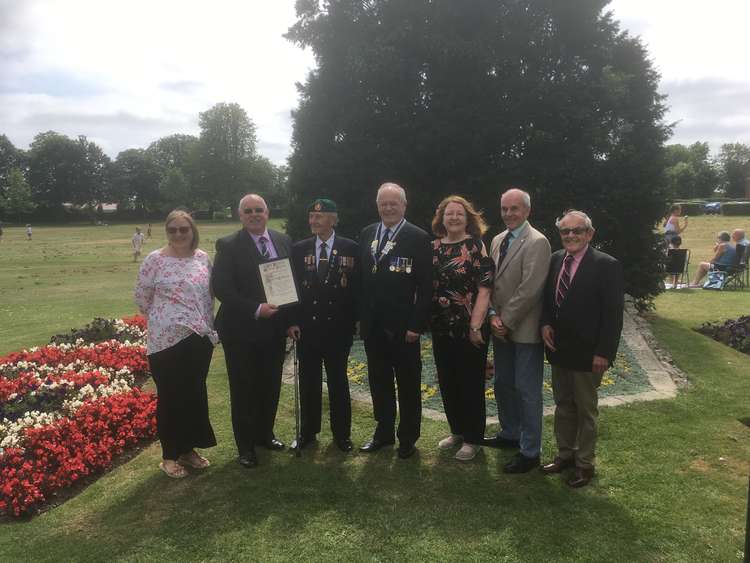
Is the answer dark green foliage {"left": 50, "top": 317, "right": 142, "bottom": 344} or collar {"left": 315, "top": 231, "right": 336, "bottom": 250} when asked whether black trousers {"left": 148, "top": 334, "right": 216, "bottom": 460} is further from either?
dark green foliage {"left": 50, "top": 317, "right": 142, "bottom": 344}

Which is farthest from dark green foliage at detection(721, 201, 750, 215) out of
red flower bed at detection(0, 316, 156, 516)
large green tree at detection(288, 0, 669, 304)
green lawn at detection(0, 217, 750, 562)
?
red flower bed at detection(0, 316, 156, 516)

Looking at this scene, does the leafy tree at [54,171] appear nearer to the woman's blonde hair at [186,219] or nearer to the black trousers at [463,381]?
the woman's blonde hair at [186,219]

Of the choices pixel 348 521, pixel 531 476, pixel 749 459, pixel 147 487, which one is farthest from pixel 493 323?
pixel 147 487

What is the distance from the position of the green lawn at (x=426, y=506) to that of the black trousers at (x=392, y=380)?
0.94 ft

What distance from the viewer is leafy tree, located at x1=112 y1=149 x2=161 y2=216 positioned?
86.8m

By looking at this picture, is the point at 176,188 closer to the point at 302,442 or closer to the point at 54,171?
the point at 54,171

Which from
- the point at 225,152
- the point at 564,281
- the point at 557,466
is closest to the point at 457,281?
the point at 564,281

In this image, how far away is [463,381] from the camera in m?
4.59

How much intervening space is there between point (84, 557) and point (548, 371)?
5.43 metres

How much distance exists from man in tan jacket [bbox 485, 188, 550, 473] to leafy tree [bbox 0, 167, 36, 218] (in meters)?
82.6

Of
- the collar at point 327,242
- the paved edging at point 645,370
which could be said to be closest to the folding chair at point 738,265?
the paved edging at point 645,370

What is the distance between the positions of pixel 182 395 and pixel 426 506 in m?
2.22

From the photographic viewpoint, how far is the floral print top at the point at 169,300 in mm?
4344

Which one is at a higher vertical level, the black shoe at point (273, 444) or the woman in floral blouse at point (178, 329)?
the woman in floral blouse at point (178, 329)
